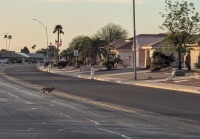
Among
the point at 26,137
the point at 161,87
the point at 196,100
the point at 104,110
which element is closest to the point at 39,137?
the point at 26,137

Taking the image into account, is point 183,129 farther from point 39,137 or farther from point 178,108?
point 178,108

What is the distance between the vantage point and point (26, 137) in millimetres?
13312

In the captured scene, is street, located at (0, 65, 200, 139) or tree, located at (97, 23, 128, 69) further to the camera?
tree, located at (97, 23, 128, 69)

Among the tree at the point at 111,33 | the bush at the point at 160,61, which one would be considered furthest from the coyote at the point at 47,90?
the tree at the point at 111,33

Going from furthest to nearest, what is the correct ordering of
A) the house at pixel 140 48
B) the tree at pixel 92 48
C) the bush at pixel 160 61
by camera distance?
the tree at pixel 92 48, the house at pixel 140 48, the bush at pixel 160 61

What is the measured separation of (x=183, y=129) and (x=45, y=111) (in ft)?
21.8

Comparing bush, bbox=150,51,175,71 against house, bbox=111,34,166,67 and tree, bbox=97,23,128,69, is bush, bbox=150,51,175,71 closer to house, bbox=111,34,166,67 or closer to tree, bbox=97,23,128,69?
house, bbox=111,34,166,67

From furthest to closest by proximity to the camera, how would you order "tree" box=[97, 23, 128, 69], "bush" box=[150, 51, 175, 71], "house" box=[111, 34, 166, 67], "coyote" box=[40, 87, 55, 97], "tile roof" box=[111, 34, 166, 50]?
"tree" box=[97, 23, 128, 69] < "tile roof" box=[111, 34, 166, 50] < "house" box=[111, 34, 166, 67] < "bush" box=[150, 51, 175, 71] < "coyote" box=[40, 87, 55, 97]

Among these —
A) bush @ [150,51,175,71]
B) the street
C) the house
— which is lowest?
the street

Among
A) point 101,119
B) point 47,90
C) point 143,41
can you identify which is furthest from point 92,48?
point 101,119

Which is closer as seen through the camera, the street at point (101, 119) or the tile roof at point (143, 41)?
the street at point (101, 119)

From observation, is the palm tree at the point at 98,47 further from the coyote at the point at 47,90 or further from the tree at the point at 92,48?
the coyote at the point at 47,90

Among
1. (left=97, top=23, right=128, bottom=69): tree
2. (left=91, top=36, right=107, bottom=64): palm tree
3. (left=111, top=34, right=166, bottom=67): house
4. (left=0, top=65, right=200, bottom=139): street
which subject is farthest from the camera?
(left=97, top=23, right=128, bottom=69): tree

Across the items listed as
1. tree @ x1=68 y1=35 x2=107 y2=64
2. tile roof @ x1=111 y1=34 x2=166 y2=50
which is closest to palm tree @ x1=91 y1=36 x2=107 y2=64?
tree @ x1=68 y1=35 x2=107 y2=64
